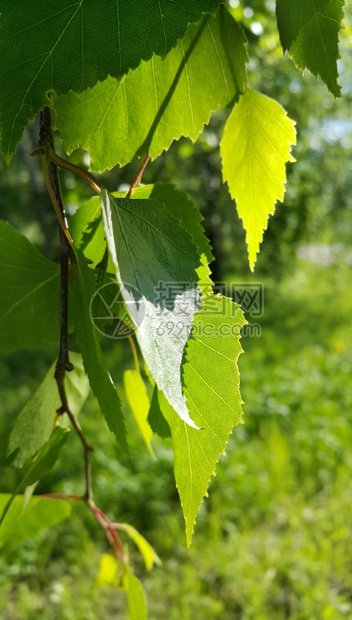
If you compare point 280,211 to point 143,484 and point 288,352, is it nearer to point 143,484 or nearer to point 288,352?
point 288,352

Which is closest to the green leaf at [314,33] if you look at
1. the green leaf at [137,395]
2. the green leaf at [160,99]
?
the green leaf at [160,99]

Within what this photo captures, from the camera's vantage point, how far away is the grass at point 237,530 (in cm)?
186

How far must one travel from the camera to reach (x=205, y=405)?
0.32m

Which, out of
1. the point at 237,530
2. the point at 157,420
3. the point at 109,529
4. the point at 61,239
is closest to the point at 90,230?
the point at 61,239

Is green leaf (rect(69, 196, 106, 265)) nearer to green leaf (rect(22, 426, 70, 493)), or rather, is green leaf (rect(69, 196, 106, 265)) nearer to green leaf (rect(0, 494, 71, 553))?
green leaf (rect(22, 426, 70, 493))

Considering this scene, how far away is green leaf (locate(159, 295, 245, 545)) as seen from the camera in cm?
31

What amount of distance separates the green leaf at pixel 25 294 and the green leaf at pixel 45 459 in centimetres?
9

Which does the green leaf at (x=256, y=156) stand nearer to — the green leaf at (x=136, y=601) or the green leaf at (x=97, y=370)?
the green leaf at (x=97, y=370)

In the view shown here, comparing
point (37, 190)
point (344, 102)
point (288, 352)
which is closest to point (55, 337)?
point (288, 352)

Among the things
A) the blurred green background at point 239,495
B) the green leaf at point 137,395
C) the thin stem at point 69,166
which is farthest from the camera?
the blurred green background at point 239,495

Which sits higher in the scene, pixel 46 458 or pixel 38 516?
pixel 46 458

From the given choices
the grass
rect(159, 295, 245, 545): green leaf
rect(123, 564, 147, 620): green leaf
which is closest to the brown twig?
rect(159, 295, 245, 545): green leaf

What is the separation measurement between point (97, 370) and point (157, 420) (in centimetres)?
8

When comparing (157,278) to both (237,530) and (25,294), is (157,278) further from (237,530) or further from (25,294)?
(237,530)
